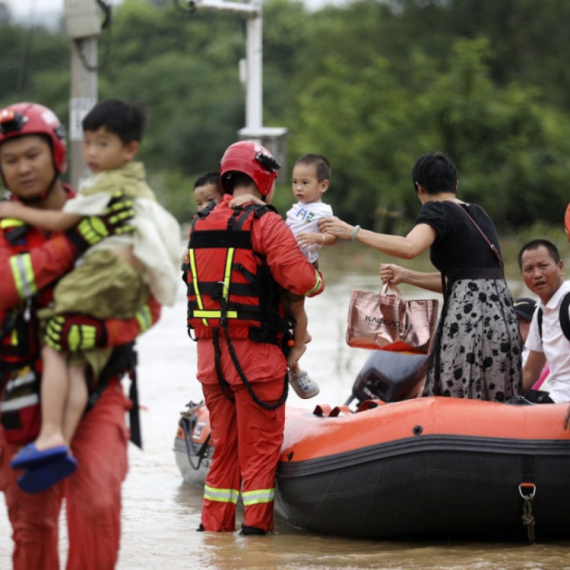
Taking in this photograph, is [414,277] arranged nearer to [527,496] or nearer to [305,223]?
[305,223]

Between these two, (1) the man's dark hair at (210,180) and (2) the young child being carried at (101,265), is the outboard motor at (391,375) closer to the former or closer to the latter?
(1) the man's dark hair at (210,180)

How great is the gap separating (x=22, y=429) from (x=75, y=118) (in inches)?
340

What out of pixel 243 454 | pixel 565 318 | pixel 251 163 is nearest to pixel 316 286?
pixel 251 163

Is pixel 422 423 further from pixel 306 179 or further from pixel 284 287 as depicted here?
pixel 306 179

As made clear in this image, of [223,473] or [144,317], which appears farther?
[223,473]

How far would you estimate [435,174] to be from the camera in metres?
6.58

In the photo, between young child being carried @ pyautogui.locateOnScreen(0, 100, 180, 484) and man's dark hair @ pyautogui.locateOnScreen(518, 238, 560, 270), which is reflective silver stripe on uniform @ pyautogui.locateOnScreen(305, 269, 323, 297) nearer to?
man's dark hair @ pyautogui.locateOnScreen(518, 238, 560, 270)

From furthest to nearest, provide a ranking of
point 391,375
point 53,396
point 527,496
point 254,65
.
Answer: point 254,65
point 391,375
point 527,496
point 53,396

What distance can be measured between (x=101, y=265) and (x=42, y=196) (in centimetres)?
34

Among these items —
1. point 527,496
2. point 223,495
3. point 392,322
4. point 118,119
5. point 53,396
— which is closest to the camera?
point 53,396

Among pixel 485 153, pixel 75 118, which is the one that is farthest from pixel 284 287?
pixel 485 153

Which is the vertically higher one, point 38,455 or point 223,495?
point 38,455

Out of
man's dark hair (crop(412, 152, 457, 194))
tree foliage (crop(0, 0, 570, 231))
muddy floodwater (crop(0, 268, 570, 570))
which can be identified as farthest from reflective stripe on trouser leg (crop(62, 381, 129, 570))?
man's dark hair (crop(412, 152, 457, 194))

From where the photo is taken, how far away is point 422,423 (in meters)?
6.27
